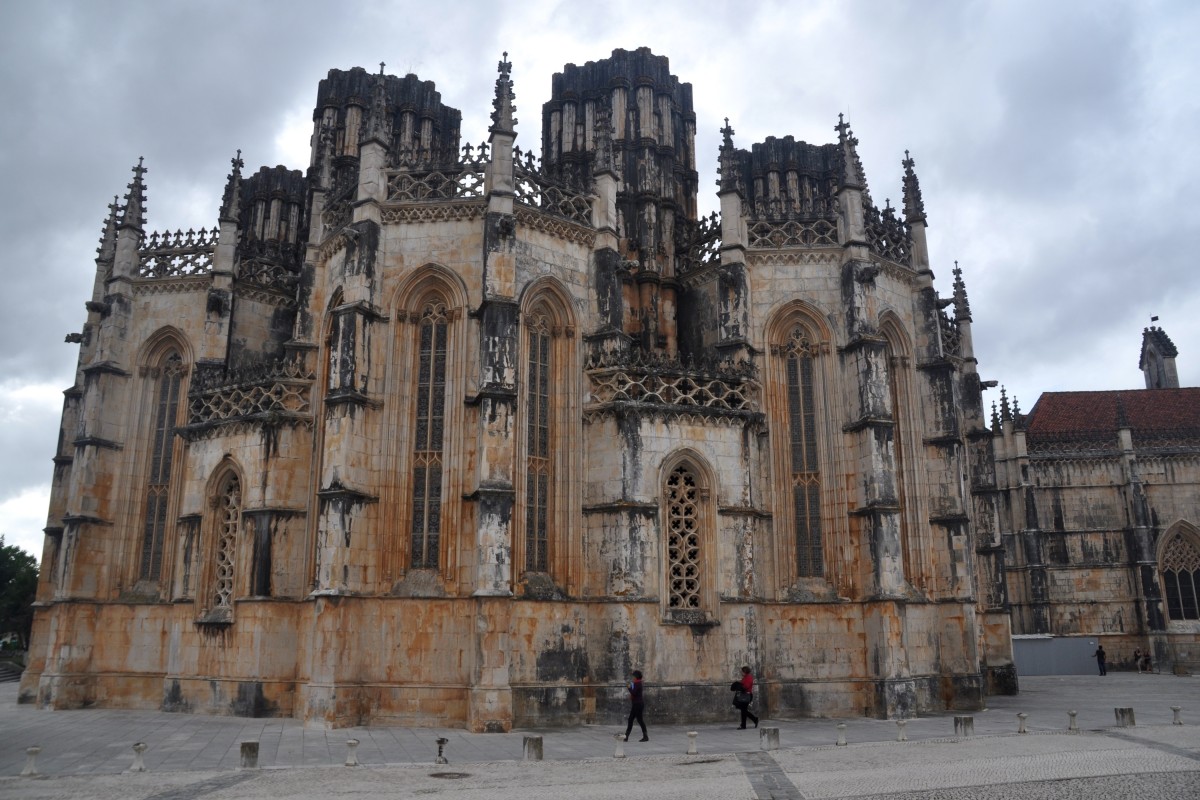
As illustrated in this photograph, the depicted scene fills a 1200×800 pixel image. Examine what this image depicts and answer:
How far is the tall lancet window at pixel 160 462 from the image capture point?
28750 mm

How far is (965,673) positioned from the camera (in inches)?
1066

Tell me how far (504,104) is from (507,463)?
10.1 meters

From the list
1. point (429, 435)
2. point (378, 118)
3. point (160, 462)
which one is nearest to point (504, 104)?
point (378, 118)

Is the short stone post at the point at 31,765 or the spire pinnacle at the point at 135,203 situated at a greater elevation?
the spire pinnacle at the point at 135,203

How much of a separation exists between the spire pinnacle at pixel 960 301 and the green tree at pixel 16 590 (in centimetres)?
4981

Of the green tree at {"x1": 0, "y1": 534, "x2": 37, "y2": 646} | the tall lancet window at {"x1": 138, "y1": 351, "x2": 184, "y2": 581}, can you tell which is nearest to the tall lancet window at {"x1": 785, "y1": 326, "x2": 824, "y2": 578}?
the tall lancet window at {"x1": 138, "y1": 351, "x2": 184, "y2": 581}

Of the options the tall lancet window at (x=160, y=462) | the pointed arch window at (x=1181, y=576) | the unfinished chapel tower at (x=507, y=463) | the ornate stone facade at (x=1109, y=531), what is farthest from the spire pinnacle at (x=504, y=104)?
the pointed arch window at (x=1181, y=576)

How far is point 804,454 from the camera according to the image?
27.4 metres

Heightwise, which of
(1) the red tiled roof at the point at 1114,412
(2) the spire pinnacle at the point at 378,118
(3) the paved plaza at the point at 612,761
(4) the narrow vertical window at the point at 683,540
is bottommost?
(3) the paved plaza at the point at 612,761

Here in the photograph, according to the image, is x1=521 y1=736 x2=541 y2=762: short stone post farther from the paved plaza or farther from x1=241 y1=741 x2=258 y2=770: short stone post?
x1=241 y1=741 x2=258 y2=770: short stone post

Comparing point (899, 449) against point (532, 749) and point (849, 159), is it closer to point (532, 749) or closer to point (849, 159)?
point (849, 159)

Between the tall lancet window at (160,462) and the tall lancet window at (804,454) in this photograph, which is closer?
the tall lancet window at (804,454)

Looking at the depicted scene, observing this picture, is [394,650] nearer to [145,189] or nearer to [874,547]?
[874,547]

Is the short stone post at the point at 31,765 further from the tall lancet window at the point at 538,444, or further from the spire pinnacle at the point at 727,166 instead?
the spire pinnacle at the point at 727,166
